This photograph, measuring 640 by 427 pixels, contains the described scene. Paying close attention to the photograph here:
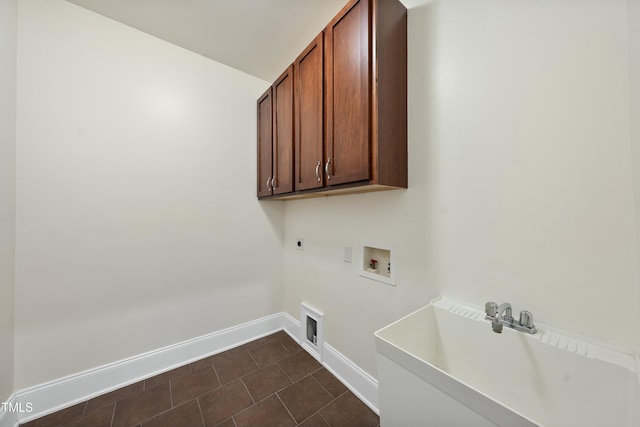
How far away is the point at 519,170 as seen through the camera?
92 cm

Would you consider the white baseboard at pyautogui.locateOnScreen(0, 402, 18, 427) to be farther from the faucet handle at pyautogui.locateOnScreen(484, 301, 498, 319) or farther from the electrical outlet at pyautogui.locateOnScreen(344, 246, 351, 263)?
the faucet handle at pyautogui.locateOnScreen(484, 301, 498, 319)

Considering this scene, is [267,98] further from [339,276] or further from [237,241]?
[339,276]

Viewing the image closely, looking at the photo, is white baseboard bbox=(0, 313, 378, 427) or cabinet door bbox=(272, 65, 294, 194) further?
cabinet door bbox=(272, 65, 294, 194)

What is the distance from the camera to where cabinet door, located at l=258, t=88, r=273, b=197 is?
2074mm

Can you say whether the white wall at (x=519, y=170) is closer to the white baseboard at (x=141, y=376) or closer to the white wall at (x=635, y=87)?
the white wall at (x=635, y=87)

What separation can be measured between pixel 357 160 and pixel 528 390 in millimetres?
1149

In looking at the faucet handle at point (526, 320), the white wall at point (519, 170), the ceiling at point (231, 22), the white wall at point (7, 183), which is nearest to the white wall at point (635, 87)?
the white wall at point (519, 170)

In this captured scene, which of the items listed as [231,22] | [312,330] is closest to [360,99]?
[231,22]

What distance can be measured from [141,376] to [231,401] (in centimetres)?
81

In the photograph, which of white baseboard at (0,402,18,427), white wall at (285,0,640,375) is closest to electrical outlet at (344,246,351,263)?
white wall at (285,0,640,375)

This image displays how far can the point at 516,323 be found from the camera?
0.88m

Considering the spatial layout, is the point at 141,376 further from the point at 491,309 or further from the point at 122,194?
the point at 491,309

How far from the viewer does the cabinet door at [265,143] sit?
6.81ft

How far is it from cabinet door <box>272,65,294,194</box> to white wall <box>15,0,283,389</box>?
45 cm
